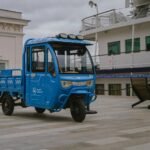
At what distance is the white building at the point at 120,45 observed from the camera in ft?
88.3

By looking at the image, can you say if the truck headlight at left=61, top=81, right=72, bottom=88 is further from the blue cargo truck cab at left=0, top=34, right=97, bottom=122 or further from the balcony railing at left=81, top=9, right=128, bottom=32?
the balcony railing at left=81, top=9, right=128, bottom=32

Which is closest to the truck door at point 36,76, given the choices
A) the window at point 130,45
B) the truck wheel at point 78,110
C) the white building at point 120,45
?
the truck wheel at point 78,110

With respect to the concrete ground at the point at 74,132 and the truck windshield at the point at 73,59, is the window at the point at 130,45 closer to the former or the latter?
the concrete ground at the point at 74,132

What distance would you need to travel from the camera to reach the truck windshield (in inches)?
551

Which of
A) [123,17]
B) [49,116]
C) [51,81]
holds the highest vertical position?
[123,17]

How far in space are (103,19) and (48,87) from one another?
17258mm

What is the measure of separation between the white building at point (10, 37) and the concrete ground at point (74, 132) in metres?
24.7

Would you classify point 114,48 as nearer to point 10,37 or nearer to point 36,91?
point 10,37

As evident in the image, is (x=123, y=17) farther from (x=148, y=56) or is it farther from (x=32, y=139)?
(x=32, y=139)

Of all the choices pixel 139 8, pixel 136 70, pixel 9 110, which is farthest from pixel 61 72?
pixel 139 8

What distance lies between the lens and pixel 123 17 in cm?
2869

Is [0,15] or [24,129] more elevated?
[0,15]

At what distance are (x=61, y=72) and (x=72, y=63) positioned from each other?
2.76 feet

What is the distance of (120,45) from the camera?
29.4 metres
